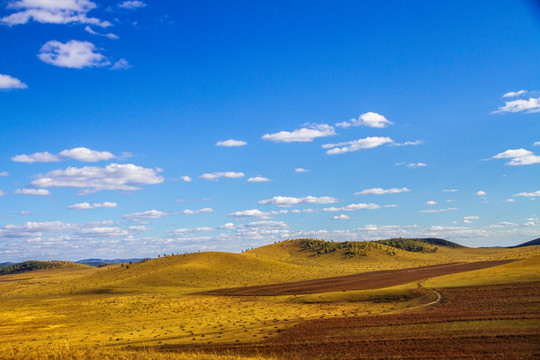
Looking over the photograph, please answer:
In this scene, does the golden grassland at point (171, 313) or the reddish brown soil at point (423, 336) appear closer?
the reddish brown soil at point (423, 336)

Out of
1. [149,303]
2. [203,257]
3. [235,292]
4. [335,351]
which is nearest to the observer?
[335,351]

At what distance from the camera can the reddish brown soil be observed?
27500 millimetres

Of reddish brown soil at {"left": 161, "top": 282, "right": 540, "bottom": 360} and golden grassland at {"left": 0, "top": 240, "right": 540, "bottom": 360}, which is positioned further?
golden grassland at {"left": 0, "top": 240, "right": 540, "bottom": 360}

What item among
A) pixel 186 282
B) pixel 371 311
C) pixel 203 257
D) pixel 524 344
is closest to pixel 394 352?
pixel 524 344

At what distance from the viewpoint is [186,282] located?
95688mm

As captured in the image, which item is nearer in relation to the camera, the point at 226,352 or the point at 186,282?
the point at 226,352

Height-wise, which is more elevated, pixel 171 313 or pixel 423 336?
pixel 423 336

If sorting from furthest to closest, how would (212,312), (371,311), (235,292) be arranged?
1. (235,292)
2. (212,312)
3. (371,311)

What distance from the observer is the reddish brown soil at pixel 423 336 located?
1083 inches

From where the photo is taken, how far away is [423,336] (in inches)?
1232

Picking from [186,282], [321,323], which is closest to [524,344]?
[321,323]

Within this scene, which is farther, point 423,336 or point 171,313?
point 171,313

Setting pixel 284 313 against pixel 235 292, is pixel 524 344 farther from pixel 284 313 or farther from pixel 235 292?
pixel 235 292

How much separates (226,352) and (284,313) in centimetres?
1772
